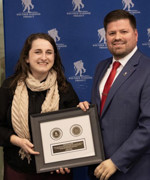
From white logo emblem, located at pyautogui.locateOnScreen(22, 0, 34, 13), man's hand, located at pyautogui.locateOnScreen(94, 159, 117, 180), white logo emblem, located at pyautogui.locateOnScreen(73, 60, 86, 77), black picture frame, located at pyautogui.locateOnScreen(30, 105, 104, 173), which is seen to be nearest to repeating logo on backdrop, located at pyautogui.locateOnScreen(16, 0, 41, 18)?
white logo emblem, located at pyautogui.locateOnScreen(22, 0, 34, 13)

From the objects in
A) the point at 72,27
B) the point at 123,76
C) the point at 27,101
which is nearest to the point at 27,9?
the point at 72,27

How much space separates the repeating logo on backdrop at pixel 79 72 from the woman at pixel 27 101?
788 mm

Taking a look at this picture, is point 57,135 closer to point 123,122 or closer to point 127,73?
point 123,122

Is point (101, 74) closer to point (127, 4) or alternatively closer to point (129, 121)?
point (129, 121)

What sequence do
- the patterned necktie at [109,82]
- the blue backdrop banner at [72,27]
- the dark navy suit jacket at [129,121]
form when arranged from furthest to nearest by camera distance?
the blue backdrop banner at [72,27], the patterned necktie at [109,82], the dark navy suit jacket at [129,121]

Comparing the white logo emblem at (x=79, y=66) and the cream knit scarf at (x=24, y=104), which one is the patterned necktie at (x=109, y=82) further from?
the white logo emblem at (x=79, y=66)

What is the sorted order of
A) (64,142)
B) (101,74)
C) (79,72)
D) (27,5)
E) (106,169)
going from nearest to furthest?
(106,169) → (64,142) → (101,74) → (27,5) → (79,72)

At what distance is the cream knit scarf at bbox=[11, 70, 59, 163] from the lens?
2.07 m

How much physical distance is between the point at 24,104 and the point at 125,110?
0.78 m

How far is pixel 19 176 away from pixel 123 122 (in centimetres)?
93

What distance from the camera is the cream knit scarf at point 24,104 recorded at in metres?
2.07

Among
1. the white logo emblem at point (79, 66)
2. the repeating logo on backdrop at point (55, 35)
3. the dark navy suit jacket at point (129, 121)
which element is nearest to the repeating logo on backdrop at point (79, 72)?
the white logo emblem at point (79, 66)

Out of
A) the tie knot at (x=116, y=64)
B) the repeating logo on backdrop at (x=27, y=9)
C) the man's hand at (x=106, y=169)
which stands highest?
the repeating logo on backdrop at (x=27, y=9)

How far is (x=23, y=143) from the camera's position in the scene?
197cm
